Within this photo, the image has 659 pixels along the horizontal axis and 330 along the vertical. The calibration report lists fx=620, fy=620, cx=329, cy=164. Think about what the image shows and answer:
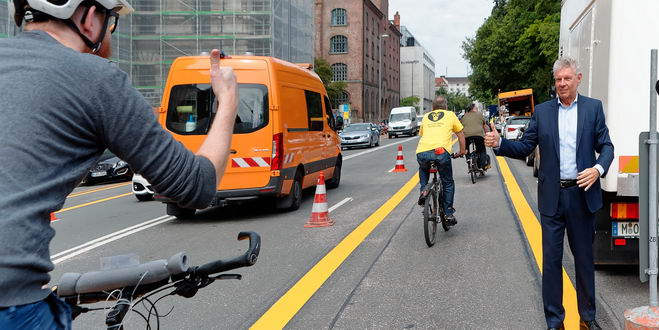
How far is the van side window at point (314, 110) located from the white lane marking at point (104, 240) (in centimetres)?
314

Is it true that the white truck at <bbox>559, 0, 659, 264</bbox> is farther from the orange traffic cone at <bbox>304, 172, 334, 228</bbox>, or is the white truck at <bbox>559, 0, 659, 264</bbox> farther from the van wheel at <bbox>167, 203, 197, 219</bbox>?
the van wheel at <bbox>167, 203, 197, 219</bbox>

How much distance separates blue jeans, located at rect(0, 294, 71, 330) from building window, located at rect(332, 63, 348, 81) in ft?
243

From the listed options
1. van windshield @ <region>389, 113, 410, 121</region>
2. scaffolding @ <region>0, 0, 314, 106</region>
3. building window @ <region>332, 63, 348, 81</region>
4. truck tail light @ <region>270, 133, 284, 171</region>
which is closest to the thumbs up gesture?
truck tail light @ <region>270, 133, 284, 171</region>

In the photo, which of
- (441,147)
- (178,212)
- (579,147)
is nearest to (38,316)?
(579,147)

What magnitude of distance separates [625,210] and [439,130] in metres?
3.17

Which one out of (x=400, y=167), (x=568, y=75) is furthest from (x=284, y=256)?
(x=400, y=167)

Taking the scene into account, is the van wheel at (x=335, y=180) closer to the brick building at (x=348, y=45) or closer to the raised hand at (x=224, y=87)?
the raised hand at (x=224, y=87)

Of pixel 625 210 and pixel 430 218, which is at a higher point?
pixel 625 210

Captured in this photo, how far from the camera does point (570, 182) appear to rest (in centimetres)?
428

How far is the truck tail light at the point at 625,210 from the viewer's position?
5180mm

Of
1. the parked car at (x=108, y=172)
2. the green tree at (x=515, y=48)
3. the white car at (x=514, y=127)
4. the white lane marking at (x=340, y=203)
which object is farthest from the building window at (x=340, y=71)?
the white lane marking at (x=340, y=203)

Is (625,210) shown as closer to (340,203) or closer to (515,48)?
(340,203)

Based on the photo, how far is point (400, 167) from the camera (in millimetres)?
17578

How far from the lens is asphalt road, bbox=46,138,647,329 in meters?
4.77
